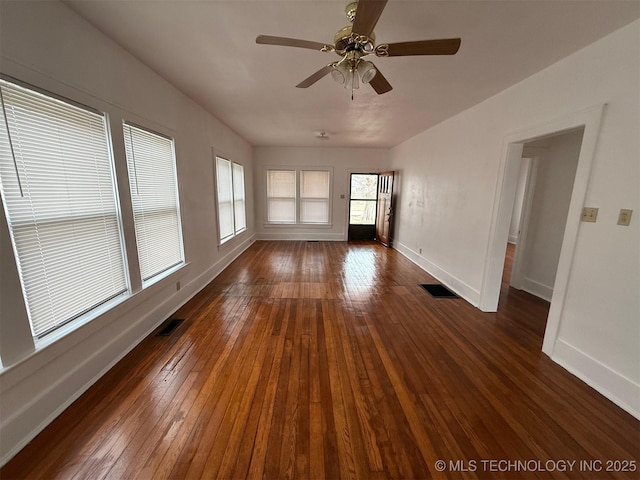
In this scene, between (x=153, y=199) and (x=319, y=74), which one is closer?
(x=319, y=74)

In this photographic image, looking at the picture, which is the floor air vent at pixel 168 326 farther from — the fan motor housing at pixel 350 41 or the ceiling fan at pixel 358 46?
the fan motor housing at pixel 350 41

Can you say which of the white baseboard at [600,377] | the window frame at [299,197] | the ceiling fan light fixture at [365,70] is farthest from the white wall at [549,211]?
the window frame at [299,197]

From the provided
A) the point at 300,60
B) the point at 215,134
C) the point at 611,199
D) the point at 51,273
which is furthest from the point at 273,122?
the point at 611,199

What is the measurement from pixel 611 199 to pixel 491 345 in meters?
1.56

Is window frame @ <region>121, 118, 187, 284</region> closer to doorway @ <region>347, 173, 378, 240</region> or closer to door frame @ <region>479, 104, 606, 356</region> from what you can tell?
door frame @ <region>479, 104, 606, 356</region>

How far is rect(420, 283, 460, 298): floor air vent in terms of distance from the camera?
3.63 metres

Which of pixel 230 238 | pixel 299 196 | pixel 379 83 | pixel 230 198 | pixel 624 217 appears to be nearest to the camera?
pixel 624 217

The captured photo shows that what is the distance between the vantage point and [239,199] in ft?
19.2

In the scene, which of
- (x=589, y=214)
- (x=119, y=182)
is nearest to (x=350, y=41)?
(x=119, y=182)

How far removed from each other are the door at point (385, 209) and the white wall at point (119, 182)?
475 cm

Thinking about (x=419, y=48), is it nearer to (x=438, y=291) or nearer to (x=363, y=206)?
(x=438, y=291)

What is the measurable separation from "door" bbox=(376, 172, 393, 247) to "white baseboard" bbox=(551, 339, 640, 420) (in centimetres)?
453

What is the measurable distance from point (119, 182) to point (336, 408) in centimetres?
253

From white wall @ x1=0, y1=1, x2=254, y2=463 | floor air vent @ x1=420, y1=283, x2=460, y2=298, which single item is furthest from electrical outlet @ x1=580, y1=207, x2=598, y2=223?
white wall @ x1=0, y1=1, x2=254, y2=463
